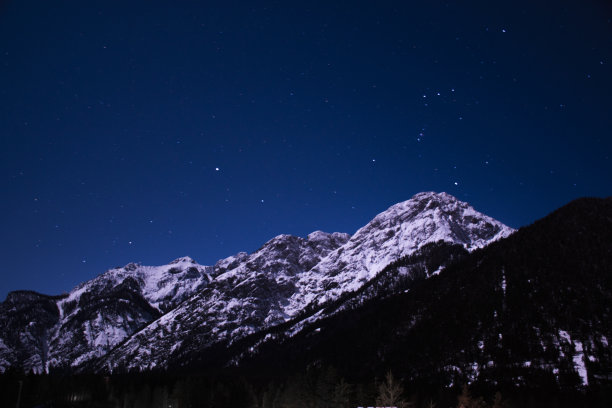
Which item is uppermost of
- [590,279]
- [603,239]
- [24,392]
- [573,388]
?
[603,239]

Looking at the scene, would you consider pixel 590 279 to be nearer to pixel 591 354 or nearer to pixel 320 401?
pixel 591 354

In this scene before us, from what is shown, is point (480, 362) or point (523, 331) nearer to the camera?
point (480, 362)

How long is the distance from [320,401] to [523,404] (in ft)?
147

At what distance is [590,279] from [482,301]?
128 feet

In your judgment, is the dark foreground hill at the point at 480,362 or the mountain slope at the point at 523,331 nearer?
the dark foreground hill at the point at 480,362

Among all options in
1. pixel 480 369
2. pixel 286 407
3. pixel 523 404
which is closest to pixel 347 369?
→ pixel 480 369

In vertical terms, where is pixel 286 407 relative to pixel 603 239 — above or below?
below

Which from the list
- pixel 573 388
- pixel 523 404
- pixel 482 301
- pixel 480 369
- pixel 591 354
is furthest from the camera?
pixel 482 301

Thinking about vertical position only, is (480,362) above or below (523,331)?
below

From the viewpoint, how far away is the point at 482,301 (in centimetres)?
18412

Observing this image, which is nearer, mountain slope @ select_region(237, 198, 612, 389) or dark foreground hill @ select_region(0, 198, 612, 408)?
dark foreground hill @ select_region(0, 198, 612, 408)

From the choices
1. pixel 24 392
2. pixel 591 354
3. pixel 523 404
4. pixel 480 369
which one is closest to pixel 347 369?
pixel 480 369

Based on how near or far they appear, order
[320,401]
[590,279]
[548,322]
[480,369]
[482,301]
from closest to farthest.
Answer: [320,401] → [480,369] → [548,322] → [590,279] → [482,301]

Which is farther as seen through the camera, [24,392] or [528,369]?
[528,369]
